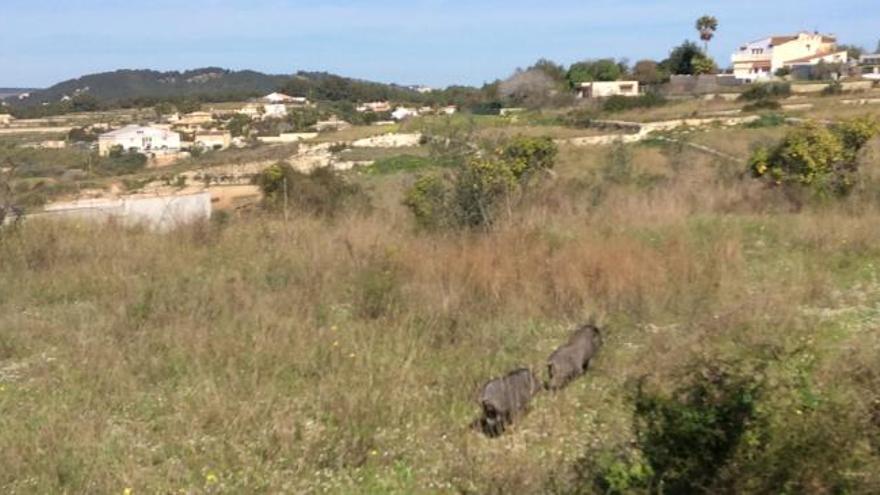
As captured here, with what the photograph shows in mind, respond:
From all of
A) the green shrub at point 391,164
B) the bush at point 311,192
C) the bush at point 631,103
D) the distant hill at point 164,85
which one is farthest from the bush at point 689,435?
the distant hill at point 164,85

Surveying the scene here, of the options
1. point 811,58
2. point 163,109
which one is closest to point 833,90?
point 163,109

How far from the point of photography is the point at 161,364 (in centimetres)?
584

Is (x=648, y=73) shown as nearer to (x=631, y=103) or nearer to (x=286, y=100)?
(x=631, y=103)

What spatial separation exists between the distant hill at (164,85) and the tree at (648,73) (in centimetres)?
→ 3644

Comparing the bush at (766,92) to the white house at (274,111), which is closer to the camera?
the bush at (766,92)

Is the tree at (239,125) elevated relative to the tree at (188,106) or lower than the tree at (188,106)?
lower

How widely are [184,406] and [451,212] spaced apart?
561 centimetres

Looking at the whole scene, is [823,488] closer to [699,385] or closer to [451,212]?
[699,385]

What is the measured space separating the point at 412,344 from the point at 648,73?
232ft

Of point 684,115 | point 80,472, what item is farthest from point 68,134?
Result: point 80,472

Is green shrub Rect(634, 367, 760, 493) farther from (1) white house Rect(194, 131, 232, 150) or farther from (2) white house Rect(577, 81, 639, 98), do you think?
(2) white house Rect(577, 81, 639, 98)

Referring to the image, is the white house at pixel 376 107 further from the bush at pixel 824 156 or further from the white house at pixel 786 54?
the bush at pixel 824 156

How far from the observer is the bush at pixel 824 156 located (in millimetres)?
12305

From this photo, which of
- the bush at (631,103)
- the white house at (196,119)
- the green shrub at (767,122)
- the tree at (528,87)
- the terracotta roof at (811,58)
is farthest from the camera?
the terracotta roof at (811,58)
